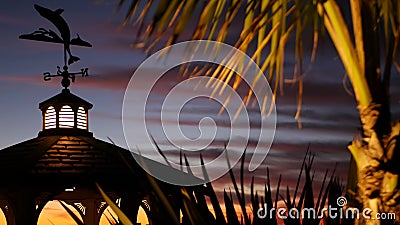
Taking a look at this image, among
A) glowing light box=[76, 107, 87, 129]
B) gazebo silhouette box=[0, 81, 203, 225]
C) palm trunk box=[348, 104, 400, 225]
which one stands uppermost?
glowing light box=[76, 107, 87, 129]

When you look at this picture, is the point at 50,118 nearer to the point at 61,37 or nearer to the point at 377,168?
the point at 61,37

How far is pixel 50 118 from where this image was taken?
14680 millimetres

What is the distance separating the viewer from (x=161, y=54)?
3.79 metres

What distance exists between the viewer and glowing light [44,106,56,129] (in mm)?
14462

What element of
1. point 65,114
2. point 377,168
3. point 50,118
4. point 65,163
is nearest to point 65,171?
point 65,163

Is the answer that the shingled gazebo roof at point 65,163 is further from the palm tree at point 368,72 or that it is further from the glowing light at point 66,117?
the palm tree at point 368,72

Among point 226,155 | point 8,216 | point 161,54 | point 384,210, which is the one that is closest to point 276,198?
point 226,155

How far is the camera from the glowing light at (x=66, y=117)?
14.4 m

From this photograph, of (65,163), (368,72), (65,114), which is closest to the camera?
(368,72)

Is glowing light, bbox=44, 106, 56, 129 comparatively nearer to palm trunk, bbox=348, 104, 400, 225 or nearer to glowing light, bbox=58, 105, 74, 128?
glowing light, bbox=58, 105, 74, 128

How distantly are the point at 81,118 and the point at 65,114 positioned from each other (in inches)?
12.9

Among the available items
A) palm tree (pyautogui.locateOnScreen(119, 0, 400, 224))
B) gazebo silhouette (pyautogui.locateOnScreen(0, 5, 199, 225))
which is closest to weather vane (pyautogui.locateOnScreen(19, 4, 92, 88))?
gazebo silhouette (pyautogui.locateOnScreen(0, 5, 199, 225))

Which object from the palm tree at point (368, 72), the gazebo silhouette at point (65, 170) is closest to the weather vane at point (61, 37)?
the gazebo silhouette at point (65, 170)

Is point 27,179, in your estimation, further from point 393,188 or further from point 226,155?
point 393,188
